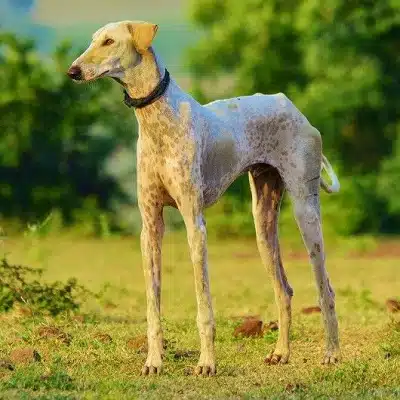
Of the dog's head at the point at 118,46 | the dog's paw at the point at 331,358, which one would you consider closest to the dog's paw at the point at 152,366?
the dog's paw at the point at 331,358

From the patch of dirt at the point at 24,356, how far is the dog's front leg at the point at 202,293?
1.26m

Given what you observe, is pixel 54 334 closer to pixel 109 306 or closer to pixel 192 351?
pixel 192 351

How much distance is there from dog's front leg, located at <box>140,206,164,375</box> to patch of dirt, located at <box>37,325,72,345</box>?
119 cm

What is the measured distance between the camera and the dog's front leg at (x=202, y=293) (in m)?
7.61

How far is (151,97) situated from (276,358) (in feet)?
7.39

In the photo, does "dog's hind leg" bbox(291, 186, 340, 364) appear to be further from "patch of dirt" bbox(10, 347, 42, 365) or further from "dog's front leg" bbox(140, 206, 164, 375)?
"patch of dirt" bbox(10, 347, 42, 365)

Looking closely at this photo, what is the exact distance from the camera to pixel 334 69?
25.9 metres

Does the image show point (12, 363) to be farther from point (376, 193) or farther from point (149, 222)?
point (376, 193)

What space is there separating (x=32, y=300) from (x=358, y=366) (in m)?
3.87

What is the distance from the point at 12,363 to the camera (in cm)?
796

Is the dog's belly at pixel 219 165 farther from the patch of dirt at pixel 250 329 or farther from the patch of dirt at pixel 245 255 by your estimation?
the patch of dirt at pixel 245 255

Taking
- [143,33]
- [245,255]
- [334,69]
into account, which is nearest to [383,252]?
[245,255]

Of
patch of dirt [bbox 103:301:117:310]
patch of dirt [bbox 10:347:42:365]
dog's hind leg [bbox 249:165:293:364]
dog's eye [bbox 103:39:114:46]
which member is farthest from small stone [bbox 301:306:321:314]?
dog's eye [bbox 103:39:114:46]

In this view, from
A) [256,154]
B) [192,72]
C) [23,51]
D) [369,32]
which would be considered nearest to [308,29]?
[369,32]
